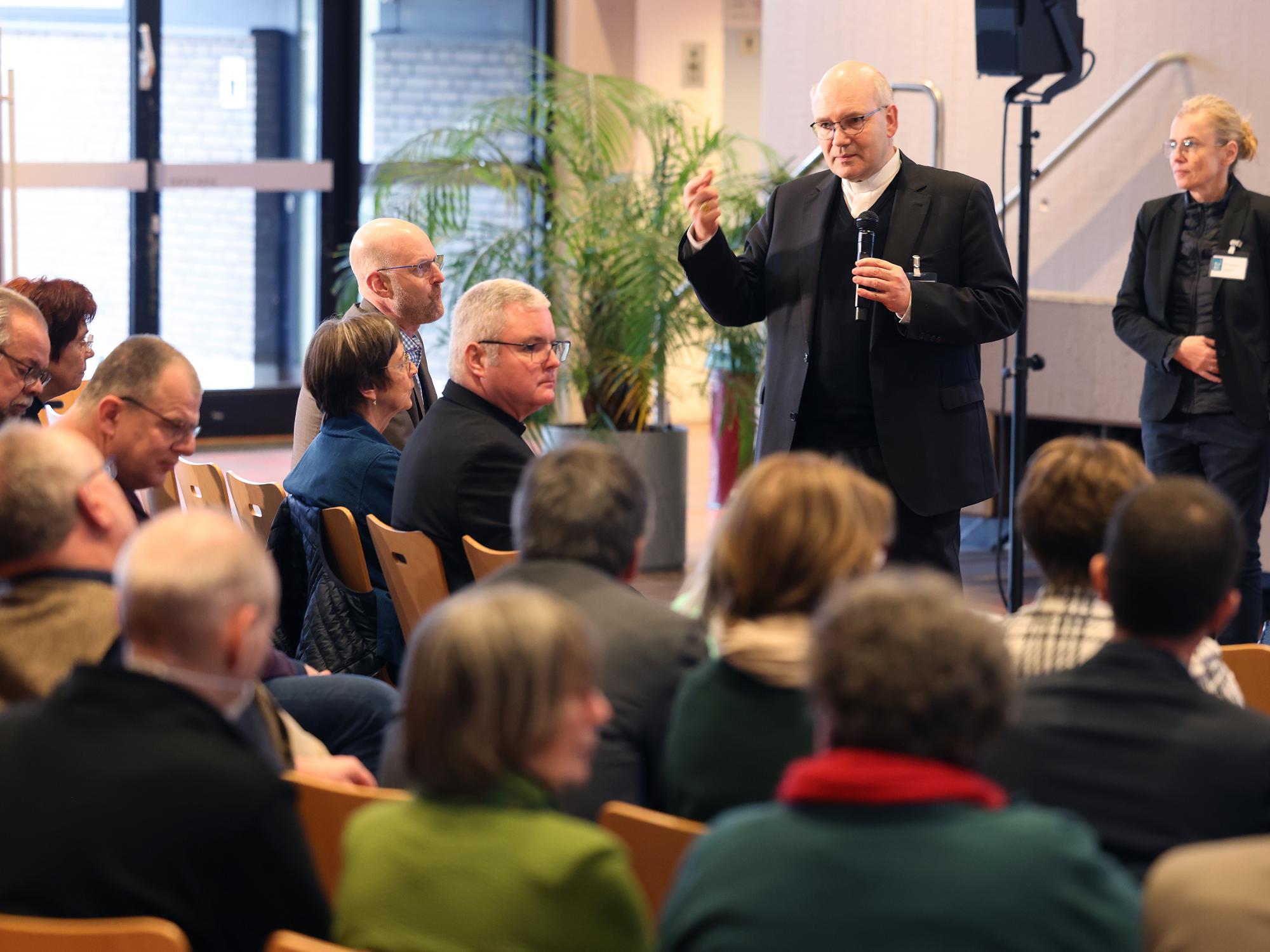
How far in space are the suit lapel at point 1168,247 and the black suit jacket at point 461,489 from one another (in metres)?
2.53

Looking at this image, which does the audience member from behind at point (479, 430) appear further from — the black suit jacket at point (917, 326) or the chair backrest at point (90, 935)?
the chair backrest at point (90, 935)

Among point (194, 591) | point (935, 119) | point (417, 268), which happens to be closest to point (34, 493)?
point (194, 591)

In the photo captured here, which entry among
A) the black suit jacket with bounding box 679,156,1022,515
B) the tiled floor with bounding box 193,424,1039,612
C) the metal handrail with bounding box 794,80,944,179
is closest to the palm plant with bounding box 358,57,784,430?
the metal handrail with bounding box 794,80,944,179

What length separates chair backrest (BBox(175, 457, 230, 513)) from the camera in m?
3.93

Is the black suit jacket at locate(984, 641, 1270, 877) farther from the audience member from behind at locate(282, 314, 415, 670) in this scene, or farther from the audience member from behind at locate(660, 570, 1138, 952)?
the audience member from behind at locate(282, 314, 415, 670)

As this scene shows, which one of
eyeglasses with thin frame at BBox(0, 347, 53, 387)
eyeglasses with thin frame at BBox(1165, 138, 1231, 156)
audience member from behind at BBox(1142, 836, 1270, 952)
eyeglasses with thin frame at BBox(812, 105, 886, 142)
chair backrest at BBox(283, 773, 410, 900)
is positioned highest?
eyeglasses with thin frame at BBox(1165, 138, 1231, 156)

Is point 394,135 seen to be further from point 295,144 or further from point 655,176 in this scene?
point 655,176

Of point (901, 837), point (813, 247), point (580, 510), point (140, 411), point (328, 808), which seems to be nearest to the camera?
point (901, 837)

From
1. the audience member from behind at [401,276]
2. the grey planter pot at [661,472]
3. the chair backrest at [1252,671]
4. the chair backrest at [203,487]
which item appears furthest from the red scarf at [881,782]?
the grey planter pot at [661,472]

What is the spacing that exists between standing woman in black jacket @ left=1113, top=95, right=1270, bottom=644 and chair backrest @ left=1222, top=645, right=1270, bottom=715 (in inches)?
89.6

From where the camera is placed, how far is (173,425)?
2.89 metres

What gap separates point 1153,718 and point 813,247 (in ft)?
7.12

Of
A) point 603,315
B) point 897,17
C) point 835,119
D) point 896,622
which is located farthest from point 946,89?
point 896,622

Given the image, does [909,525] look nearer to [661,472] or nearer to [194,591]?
[194,591]
